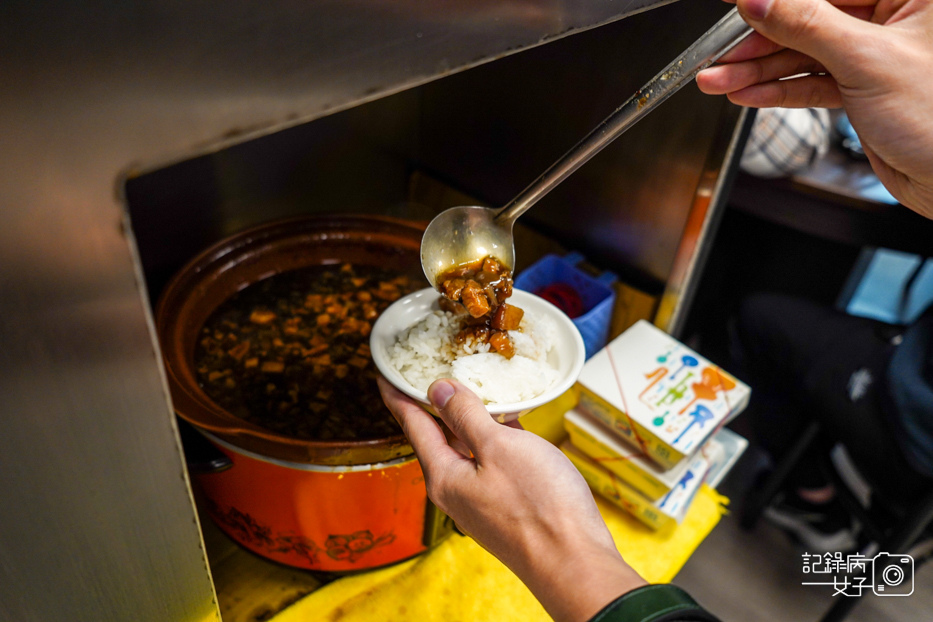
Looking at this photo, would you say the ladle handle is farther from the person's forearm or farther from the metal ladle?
the person's forearm

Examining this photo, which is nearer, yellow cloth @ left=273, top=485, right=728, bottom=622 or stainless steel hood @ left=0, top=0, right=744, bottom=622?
stainless steel hood @ left=0, top=0, right=744, bottom=622

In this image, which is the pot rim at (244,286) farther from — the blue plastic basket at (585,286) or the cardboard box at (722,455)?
the cardboard box at (722,455)

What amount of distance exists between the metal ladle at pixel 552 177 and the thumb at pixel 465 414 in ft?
0.86

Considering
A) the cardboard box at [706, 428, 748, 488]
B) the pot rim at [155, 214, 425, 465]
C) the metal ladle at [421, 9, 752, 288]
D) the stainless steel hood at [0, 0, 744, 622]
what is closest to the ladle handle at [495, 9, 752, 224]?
the metal ladle at [421, 9, 752, 288]

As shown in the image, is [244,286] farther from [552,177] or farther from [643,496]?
[643,496]

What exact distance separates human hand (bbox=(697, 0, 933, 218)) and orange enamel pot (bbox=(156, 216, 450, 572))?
777mm

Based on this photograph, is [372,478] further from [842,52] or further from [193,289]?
[842,52]

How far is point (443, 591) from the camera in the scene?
3.64 ft

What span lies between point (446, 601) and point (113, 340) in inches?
33.0

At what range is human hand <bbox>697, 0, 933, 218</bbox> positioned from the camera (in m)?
0.76

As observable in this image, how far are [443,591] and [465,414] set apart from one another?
1.60 feet

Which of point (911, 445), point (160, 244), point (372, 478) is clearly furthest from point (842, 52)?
point (160, 244)

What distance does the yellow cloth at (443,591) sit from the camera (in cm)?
106

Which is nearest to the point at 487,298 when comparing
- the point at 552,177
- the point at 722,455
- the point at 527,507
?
the point at 552,177
